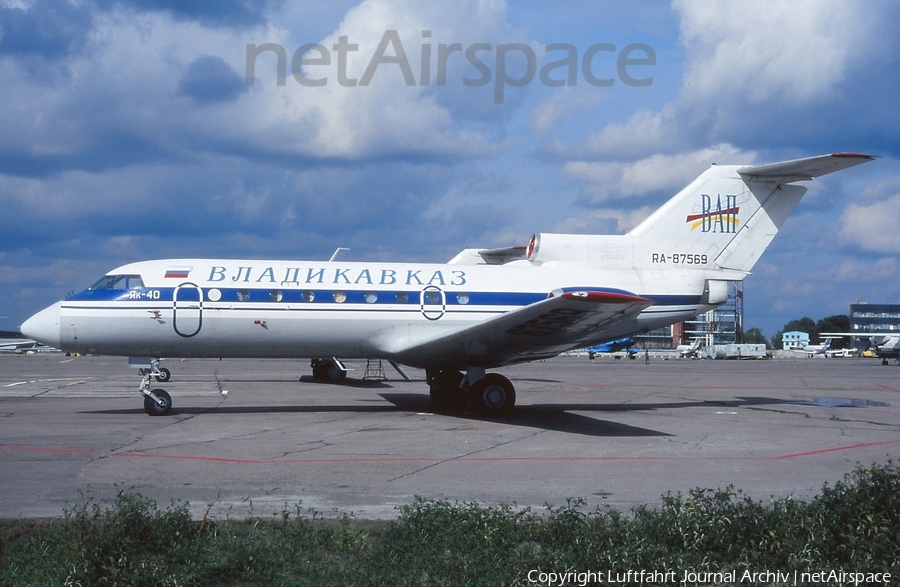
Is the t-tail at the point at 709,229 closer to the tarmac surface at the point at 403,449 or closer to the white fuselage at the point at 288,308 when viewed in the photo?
the white fuselage at the point at 288,308

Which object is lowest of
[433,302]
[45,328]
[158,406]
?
[158,406]

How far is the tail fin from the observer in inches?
787

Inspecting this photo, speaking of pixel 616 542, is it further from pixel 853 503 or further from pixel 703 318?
pixel 703 318

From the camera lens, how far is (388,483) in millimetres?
9875

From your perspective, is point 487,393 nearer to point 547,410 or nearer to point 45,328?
point 547,410

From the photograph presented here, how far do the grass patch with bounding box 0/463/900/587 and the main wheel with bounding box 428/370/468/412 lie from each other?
39.0ft

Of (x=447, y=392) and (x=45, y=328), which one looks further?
(x=447, y=392)

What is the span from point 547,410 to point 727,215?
21.4ft

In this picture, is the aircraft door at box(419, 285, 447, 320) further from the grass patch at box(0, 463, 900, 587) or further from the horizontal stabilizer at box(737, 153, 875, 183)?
the grass patch at box(0, 463, 900, 587)

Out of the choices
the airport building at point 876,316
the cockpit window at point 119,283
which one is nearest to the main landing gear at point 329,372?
the cockpit window at point 119,283

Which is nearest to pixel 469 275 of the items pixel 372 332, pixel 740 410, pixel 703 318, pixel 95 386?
pixel 372 332

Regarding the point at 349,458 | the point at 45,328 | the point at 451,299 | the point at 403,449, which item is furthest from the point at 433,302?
the point at 45,328

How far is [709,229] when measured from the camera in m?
20.0

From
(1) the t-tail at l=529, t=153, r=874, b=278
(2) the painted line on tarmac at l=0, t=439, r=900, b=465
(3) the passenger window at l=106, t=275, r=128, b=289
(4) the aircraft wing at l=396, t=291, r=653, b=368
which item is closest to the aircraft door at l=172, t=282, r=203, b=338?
(3) the passenger window at l=106, t=275, r=128, b=289
